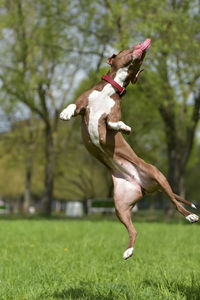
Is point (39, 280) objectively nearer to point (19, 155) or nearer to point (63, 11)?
point (63, 11)

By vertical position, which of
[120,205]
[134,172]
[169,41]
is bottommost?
[120,205]

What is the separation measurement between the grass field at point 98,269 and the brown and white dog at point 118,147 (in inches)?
53.4

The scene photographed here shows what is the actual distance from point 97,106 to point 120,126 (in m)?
0.27

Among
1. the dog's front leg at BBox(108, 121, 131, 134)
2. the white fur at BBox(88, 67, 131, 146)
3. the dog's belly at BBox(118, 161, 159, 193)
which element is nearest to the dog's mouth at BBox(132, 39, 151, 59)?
the white fur at BBox(88, 67, 131, 146)

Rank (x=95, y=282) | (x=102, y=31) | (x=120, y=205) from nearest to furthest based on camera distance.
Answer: (x=120, y=205), (x=95, y=282), (x=102, y=31)

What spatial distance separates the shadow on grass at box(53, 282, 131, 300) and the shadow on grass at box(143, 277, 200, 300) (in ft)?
1.29

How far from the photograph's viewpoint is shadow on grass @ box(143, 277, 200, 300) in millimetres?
4027

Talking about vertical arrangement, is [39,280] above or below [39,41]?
below

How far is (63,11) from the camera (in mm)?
18953

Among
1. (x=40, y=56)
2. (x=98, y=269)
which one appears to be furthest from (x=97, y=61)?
(x=98, y=269)

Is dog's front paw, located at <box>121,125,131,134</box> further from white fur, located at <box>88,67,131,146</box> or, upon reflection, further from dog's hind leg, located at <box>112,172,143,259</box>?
dog's hind leg, located at <box>112,172,143,259</box>

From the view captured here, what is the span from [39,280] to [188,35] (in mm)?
13018

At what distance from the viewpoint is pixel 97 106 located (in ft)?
9.75

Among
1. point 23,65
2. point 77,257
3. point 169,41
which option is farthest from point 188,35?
point 77,257
